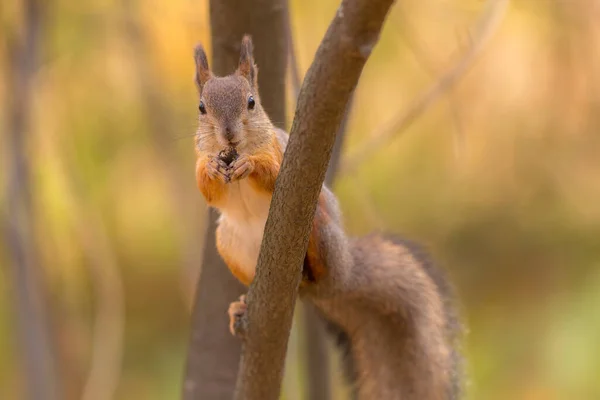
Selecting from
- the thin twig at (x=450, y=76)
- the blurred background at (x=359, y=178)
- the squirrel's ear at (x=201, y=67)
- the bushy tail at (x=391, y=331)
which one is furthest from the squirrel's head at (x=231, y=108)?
the blurred background at (x=359, y=178)

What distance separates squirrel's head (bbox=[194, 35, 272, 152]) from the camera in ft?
3.33

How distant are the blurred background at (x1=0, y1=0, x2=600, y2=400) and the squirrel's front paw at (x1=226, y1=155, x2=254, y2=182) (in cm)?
53

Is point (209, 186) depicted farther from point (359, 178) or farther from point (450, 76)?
point (359, 178)

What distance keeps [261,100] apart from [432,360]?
0.46 meters

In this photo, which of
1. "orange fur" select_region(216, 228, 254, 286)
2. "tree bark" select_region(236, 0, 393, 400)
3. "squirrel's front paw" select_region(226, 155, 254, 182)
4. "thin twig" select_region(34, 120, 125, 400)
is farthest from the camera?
"thin twig" select_region(34, 120, 125, 400)

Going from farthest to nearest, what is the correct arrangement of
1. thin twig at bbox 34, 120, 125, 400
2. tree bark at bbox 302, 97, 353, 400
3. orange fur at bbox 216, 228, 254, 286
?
thin twig at bbox 34, 120, 125, 400 < tree bark at bbox 302, 97, 353, 400 < orange fur at bbox 216, 228, 254, 286

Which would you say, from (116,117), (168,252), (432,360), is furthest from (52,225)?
(432,360)

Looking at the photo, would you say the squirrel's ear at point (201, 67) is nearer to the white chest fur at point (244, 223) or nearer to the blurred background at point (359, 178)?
the white chest fur at point (244, 223)

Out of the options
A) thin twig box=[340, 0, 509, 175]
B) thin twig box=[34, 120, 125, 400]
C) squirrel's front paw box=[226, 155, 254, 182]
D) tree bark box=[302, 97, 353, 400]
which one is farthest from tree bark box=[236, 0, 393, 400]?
thin twig box=[34, 120, 125, 400]

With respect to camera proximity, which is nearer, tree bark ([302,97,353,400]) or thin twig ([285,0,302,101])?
thin twig ([285,0,302,101])

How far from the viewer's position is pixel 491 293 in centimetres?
256

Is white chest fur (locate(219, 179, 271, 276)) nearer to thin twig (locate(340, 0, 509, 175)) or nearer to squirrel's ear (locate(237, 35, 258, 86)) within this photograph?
squirrel's ear (locate(237, 35, 258, 86))

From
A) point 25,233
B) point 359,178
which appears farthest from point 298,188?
point 359,178

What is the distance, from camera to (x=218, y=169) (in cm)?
100
